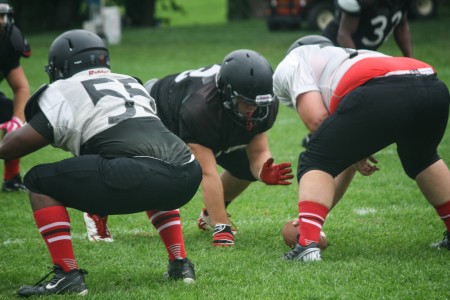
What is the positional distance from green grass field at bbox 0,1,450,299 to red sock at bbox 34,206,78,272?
0.20 m

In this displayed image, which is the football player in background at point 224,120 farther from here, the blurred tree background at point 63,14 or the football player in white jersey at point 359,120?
the blurred tree background at point 63,14

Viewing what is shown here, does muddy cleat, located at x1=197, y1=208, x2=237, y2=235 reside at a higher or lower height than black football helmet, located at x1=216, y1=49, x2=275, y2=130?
lower

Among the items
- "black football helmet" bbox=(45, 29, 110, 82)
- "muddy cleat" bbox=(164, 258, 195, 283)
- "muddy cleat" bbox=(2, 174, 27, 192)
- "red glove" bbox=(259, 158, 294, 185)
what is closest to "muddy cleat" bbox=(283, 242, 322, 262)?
"red glove" bbox=(259, 158, 294, 185)

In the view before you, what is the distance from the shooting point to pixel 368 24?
26.7 feet

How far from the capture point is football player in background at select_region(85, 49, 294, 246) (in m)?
5.28

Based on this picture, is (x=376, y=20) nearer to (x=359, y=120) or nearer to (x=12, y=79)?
(x=12, y=79)

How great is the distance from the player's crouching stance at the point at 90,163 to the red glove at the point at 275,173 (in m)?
0.90

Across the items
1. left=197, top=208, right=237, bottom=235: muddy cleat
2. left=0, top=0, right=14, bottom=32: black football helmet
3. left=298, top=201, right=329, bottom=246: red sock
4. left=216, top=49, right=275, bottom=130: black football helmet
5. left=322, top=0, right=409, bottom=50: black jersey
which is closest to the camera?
left=298, top=201, right=329, bottom=246: red sock

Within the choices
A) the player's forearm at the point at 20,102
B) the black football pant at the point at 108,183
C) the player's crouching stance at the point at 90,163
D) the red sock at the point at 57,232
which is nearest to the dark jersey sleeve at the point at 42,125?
the player's crouching stance at the point at 90,163

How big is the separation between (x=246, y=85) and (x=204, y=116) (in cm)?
43

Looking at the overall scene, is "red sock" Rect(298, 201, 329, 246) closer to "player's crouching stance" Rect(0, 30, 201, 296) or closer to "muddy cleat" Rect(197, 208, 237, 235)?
"player's crouching stance" Rect(0, 30, 201, 296)

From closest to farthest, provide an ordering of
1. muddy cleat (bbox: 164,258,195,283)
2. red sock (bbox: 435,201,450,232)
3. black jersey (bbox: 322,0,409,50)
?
muddy cleat (bbox: 164,258,195,283)
red sock (bbox: 435,201,450,232)
black jersey (bbox: 322,0,409,50)

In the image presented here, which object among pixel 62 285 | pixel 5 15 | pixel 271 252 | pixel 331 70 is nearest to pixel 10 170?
pixel 5 15

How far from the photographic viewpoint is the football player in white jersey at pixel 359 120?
466 centimetres
